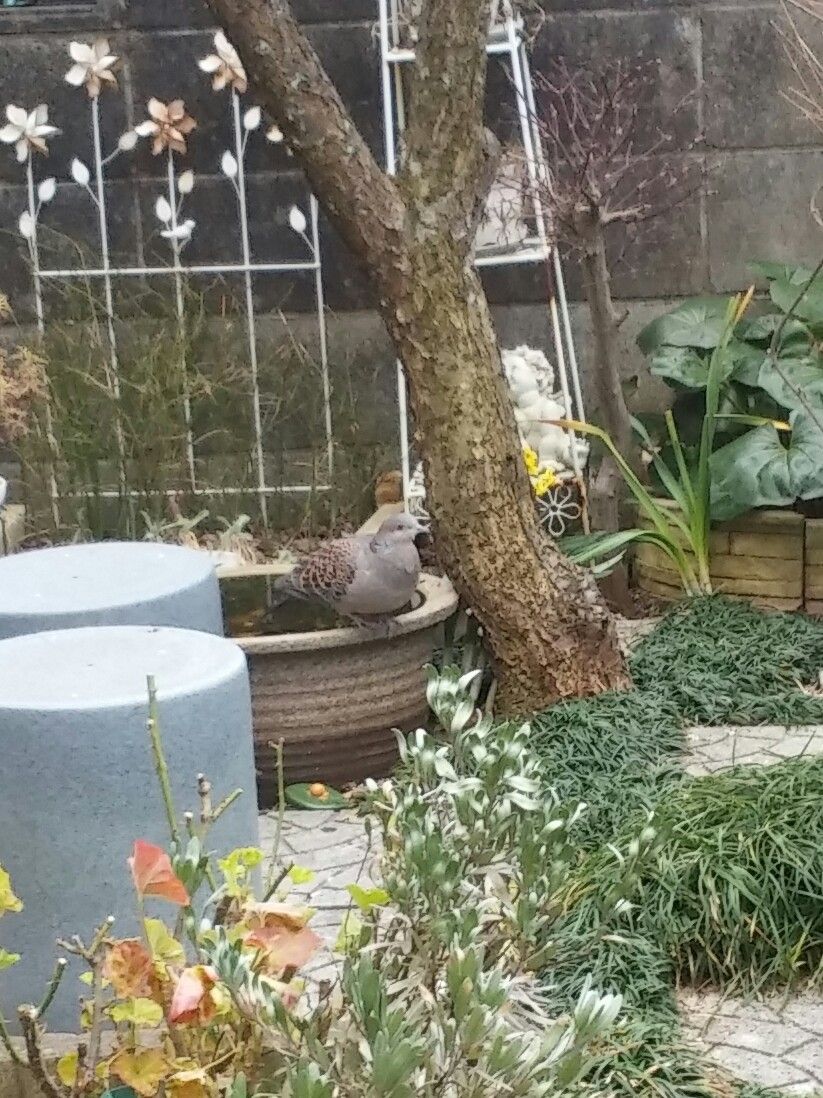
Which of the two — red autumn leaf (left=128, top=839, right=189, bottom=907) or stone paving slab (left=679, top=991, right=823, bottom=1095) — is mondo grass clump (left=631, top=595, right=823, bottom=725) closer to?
stone paving slab (left=679, top=991, right=823, bottom=1095)

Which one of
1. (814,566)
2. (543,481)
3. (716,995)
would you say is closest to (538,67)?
(543,481)

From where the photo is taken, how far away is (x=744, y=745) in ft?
11.0

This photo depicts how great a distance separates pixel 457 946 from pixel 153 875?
1.02ft

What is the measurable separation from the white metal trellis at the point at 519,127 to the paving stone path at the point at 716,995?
134 cm

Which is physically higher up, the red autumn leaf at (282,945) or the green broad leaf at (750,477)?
the red autumn leaf at (282,945)

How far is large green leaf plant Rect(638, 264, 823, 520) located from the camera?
4.10m

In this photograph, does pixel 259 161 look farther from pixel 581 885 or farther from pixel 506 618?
pixel 581 885

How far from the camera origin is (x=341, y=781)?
3316 millimetres

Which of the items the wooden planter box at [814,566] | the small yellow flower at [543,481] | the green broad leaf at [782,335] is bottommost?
the wooden planter box at [814,566]

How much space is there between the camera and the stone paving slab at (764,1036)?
6.86 feet

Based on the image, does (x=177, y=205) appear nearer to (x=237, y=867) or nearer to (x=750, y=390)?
(x=750, y=390)

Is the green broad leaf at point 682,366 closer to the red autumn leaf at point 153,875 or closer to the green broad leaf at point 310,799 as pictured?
the green broad leaf at point 310,799

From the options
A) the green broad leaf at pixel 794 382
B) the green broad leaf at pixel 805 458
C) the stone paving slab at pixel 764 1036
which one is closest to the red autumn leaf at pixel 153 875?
the stone paving slab at pixel 764 1036

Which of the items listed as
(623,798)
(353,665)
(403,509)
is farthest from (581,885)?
(403,509)
